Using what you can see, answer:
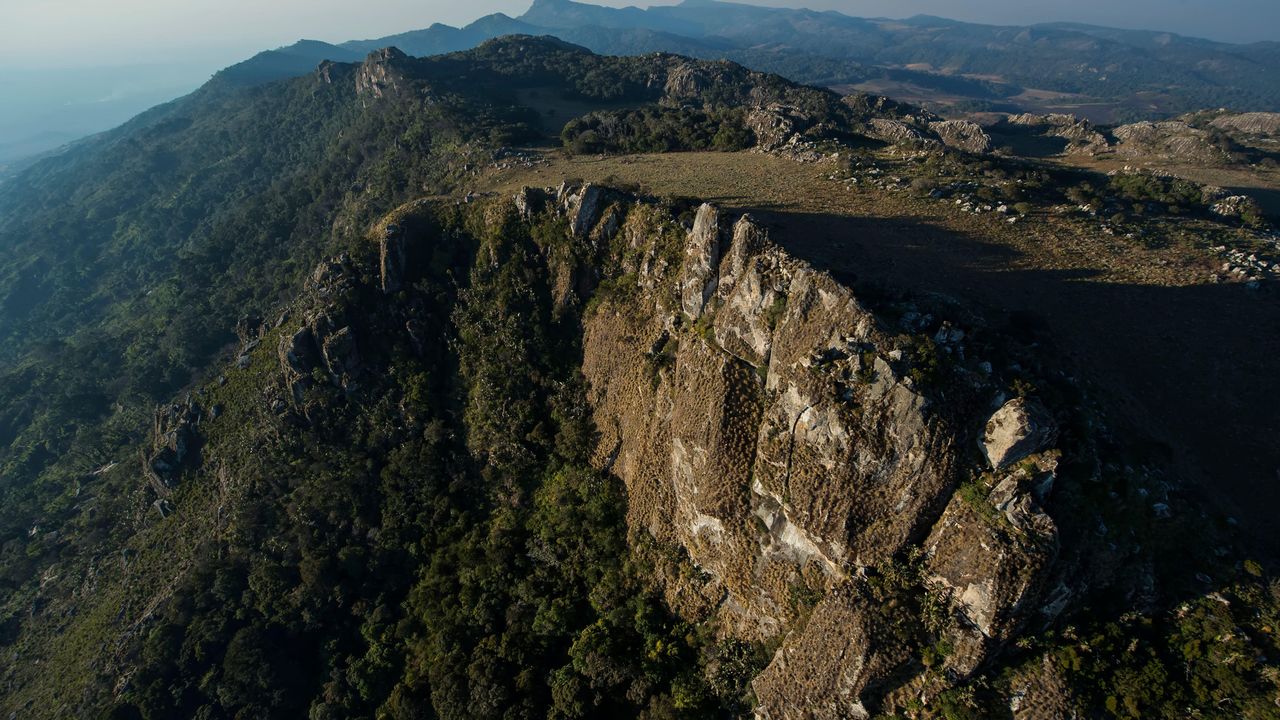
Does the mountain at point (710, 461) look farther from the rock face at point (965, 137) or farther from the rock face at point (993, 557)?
the rock face at point (965, 137)

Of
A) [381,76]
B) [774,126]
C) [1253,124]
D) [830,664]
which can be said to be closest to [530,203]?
[774,126]

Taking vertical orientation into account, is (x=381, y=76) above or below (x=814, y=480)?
above

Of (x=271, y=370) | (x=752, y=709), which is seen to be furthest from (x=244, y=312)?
(x=752, y=709)

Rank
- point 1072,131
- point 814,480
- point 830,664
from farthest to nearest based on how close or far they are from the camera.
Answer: point 1072,131
point 814,480
point 830,664

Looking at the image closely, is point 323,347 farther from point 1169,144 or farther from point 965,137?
point 1169,144

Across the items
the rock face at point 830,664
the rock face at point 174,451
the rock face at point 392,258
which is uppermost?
the rock face at point 392,258

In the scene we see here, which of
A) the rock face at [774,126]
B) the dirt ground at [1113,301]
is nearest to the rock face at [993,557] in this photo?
the dirt ground at [1113,301]
